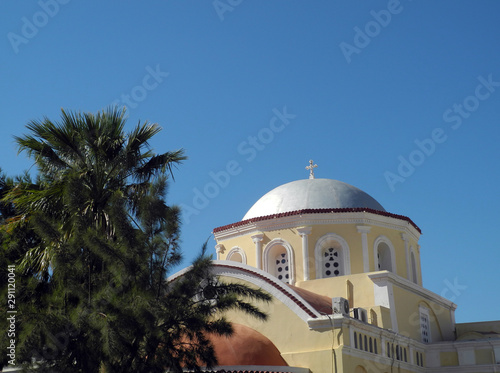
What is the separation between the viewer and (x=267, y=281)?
1980cm

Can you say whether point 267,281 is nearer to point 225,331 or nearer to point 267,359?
point 267,359

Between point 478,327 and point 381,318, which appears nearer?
point 381,318

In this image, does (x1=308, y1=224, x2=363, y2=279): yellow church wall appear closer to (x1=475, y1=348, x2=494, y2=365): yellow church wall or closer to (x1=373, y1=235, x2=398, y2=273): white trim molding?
(x1=373, y1=235, x2=398, y2=273): white trim molding

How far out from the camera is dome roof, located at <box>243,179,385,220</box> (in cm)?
2394

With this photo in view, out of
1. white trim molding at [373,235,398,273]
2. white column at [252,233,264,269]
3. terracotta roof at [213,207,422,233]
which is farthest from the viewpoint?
white column at [252,233,264,269]

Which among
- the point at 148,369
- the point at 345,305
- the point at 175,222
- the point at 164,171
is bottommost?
the point at 148,369

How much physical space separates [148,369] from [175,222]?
10.1 ft

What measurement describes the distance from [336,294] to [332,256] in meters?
1.98

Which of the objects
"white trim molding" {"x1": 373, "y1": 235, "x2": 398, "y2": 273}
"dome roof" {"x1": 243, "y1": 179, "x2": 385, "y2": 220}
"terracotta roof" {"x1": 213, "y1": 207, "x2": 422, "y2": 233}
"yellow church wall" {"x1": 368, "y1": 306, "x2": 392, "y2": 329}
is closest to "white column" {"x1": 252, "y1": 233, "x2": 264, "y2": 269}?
"terracotta roof" {"x1": 213, "y1": 207, "x2": 422, "y2": 233}

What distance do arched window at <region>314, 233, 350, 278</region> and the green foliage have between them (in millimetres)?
8618

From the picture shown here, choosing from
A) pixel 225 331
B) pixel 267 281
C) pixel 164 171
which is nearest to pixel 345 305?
pixel 267 281

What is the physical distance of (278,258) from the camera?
23.7m

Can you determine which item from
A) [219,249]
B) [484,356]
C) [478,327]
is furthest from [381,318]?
[219,249]

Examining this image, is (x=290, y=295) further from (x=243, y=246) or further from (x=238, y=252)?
(x=238, y=252)
